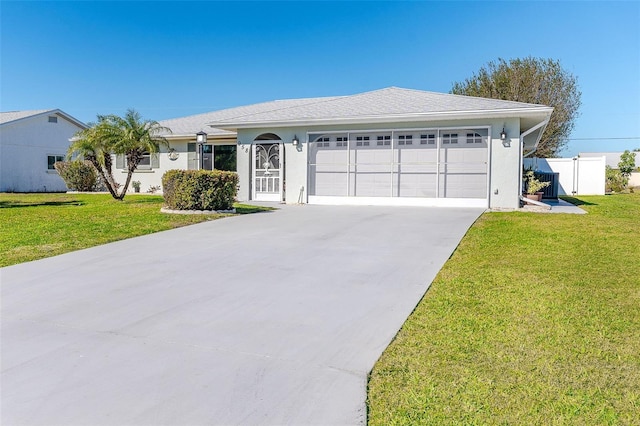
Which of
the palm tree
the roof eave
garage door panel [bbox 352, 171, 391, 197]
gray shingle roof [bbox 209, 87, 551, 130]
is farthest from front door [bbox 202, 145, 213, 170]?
garage door panel [bbox 352, 171, 391, 197]

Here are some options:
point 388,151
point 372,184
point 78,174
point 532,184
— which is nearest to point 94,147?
point 78,174

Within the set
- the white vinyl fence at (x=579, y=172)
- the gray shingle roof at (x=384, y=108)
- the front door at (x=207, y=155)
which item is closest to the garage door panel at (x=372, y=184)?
the gray shingle roof at (x=384, y=108)

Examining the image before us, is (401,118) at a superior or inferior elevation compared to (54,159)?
superior

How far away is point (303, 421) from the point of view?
8.00 feet

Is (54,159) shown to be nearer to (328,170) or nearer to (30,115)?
(30,115)

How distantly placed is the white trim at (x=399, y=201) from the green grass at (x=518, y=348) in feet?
23.7

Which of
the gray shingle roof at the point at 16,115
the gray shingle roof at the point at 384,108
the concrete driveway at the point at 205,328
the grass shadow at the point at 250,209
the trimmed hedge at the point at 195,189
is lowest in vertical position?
the concrete driveway at the point at 205,328

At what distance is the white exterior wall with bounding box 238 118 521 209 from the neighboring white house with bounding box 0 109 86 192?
14.3 metres

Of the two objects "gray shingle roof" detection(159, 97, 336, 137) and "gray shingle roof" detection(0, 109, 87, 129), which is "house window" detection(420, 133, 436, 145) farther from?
"gray shingle roof" detection(0, 109, 87, 129)

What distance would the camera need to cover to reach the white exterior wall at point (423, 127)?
12.8m

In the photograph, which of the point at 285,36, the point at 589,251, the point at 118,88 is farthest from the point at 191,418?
the point at 118,88

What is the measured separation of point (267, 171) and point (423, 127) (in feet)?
18.1

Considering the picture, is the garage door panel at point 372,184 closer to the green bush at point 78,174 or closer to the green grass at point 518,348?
the green grass at point 518,348

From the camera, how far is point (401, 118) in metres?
13.5
